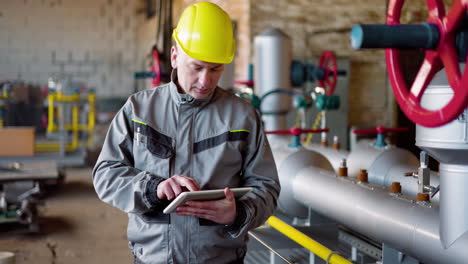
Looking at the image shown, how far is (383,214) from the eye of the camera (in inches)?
81.6

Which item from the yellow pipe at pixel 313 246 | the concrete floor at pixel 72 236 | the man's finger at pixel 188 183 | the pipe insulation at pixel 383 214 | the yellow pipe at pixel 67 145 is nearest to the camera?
the man's finger at pixel 188 183

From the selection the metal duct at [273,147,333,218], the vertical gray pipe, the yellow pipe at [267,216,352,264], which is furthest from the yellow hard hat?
the metal duct at [273,147,333,218]

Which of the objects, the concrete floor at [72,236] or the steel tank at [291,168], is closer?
the steel tank at [291,168]

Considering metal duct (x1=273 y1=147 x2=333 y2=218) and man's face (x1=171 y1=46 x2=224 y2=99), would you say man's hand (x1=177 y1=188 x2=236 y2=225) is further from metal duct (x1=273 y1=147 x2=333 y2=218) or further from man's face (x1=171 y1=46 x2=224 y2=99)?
metal duct (x1=273 y1=147 x2=333 y2=218)

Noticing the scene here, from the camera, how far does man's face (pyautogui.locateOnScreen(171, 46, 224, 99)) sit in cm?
138

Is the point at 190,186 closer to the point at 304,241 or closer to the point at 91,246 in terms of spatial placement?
the point at 304,241

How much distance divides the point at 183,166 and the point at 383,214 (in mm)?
998

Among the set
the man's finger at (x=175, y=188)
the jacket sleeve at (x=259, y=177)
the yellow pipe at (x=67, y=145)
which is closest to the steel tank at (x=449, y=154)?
the jacket sleeve at (x=259, y=177)

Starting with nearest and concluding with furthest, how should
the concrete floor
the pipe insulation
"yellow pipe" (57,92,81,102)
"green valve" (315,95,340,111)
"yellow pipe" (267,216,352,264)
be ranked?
the pipe insulation < "yellow pipe" (267,216,352,264) < the concrete floor < "green valve" (315,95,340,111) < "yellow pipe" (57,92,81,102)

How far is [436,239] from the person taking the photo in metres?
1.71

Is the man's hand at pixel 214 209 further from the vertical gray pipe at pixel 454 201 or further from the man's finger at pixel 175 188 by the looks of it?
the vertical gray pipe at pixel 454 201

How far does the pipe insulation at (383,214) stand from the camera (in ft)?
5.66

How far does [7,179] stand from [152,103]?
401 cm

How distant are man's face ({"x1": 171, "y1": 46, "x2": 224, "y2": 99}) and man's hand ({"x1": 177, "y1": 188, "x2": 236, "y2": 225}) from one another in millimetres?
275
